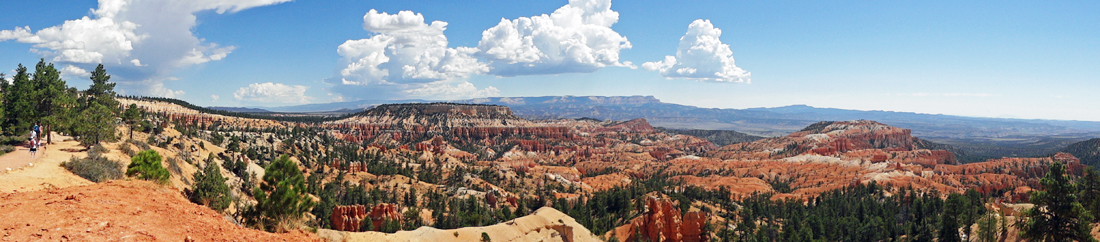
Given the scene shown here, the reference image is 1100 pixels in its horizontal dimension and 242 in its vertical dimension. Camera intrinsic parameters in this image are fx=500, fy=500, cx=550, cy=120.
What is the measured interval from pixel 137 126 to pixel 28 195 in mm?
47437

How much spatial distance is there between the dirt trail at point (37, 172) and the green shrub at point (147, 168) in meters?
2.32

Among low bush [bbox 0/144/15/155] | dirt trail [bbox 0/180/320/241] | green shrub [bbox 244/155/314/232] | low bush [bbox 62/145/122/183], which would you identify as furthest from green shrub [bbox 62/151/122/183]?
green shrub [bbox 244/155/314/232]

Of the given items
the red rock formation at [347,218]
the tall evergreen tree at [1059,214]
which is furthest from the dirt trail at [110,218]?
the tall evergreen tree at [1059,214]

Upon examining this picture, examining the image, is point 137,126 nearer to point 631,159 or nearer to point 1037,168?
point 631,159

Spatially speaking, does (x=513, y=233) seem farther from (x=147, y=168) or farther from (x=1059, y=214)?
(x=1059, y=214)

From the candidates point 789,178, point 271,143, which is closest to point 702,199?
point 789,178

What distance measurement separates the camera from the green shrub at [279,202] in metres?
25.7

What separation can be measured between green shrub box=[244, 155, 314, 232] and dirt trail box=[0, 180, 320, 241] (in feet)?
9.24

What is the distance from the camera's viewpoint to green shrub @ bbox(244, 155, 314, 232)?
2567 cm

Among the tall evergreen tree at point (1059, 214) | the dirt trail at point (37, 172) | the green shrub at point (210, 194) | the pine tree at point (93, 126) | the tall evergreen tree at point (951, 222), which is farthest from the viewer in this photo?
the tall evergreen tree at point (951, 222)

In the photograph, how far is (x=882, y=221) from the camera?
81000 mm

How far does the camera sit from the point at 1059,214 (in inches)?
1499

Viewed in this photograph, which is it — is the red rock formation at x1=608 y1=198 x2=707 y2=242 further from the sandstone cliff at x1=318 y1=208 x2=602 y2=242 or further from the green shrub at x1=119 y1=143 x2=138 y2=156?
the green shrub at x1=119 y1=143 x2=138 y2=156

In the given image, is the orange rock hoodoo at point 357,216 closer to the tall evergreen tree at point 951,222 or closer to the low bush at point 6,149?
the low bush at point 6,149
